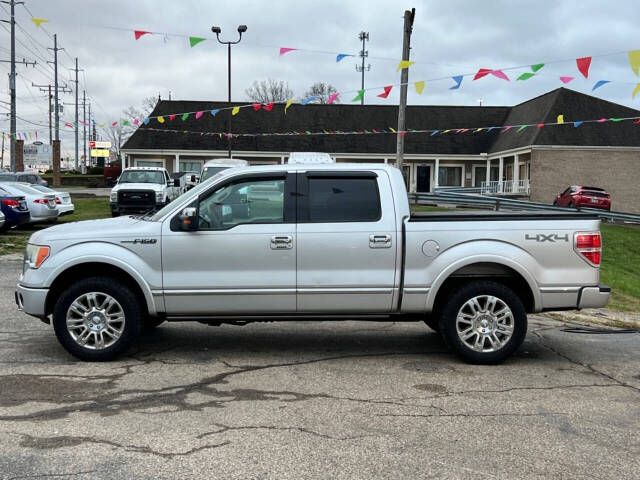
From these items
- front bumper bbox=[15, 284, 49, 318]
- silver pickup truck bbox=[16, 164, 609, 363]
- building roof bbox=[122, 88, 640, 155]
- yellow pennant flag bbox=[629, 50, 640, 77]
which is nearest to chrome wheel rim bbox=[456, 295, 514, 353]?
silver pickup truck bbox=[16, 164, 609, 363]

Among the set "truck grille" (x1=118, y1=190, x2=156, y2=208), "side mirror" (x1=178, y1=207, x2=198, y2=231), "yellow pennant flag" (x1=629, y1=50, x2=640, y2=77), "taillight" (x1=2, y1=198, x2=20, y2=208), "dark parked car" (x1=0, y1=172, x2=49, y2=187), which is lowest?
"side mirror" (x1=178, y1=207, x2=198, y2=231)

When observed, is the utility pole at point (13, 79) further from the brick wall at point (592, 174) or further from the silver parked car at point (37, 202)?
the brick wall at point (592, 174)

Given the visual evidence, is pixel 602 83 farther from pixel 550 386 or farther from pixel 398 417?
pixel 398 417

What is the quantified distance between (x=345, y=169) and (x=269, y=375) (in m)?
2.18

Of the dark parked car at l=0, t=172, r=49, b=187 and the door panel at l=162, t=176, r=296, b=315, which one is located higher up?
the dark parked car at l=0, t=172, r=49, b=187

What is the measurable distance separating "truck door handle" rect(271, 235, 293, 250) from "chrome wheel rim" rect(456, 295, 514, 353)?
1812mm

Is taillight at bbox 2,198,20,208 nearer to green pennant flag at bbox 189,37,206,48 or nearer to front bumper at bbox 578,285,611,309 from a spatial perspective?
green pennant flag at bbox 189,37,206,48

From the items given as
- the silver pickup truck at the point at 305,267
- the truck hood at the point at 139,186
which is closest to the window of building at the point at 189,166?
the truck hood at the point at 139,186

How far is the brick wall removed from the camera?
1501 inches

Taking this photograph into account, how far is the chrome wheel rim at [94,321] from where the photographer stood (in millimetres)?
6555

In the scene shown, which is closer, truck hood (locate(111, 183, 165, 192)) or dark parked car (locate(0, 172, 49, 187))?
truck hood (locate(111, 183, 165, 192))

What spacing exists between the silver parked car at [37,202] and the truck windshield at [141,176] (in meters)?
4.11

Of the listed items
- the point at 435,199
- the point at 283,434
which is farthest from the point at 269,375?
the point at 435,199

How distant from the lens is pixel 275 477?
13.0ft
